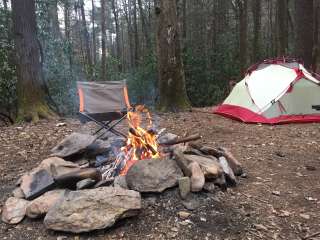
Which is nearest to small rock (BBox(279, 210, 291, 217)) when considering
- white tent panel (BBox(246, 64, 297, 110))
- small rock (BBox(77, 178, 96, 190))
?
small rock (BBox(77, 178, 96, 190))

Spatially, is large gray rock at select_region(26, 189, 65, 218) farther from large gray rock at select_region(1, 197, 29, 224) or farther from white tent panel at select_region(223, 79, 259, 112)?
white tent panel at select_region(223, 79, 259, 112)

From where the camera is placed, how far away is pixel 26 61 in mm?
7570

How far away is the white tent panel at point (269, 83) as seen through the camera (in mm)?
7445

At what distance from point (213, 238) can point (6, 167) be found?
294 centimetres

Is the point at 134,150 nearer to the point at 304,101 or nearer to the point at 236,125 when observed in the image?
the point at 236,125

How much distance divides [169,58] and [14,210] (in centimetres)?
492

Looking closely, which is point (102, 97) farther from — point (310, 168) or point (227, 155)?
point (310, 168)

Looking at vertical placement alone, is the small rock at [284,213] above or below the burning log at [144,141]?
below

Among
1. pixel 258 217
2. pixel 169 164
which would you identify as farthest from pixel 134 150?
pixel 258 217

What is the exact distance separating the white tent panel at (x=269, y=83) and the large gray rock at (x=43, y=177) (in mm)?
4297

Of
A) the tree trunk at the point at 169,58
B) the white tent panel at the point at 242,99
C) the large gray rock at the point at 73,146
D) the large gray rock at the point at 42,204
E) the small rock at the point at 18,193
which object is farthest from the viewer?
the tree trunk at the point at 169,58

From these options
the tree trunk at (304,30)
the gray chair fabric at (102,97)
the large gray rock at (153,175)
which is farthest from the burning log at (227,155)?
the tree trunk at (304,30)

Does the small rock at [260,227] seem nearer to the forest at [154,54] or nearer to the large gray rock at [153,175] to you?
the large gray rock at [153,175]

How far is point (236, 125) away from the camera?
7.10 m
